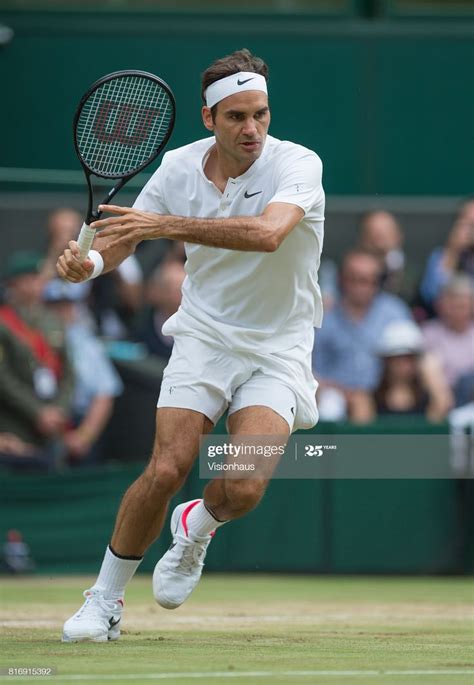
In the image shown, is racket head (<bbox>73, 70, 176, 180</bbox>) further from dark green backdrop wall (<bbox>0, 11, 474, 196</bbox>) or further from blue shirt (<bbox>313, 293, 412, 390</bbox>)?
dark green backdrop wall (<bbox>0, 11, 474, 196</bbox>)

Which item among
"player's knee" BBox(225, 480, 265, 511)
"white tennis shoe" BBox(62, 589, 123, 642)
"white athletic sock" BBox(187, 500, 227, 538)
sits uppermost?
"player's knee" BBox(225, 480, 265, 511)

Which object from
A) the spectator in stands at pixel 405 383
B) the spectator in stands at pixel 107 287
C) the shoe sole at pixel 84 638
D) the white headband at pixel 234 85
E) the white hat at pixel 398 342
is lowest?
the spectator in stands at pixel 405 383

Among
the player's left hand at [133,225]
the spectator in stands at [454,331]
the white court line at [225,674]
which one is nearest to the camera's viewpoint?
the white court line at [225,674]

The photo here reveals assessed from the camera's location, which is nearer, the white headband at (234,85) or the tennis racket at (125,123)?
the white headband at (234,85)

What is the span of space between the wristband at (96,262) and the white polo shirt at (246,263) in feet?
1.46

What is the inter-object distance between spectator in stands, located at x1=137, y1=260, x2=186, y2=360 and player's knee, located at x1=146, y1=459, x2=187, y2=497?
454cm

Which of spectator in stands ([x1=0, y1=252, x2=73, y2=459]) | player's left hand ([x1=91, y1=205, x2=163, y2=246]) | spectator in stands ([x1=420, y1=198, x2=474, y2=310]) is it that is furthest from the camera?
spectator in stands ([x1=420, y1=198, x2=474, y2=310])

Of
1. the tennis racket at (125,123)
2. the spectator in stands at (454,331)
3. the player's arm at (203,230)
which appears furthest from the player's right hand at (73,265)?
the spectator in stands at (454,331)

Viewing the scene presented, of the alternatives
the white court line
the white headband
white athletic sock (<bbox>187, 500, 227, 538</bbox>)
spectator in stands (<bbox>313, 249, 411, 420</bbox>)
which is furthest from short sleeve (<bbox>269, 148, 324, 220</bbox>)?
spectator in stands (<bbox>313, 249, 411, 420</bbox>)

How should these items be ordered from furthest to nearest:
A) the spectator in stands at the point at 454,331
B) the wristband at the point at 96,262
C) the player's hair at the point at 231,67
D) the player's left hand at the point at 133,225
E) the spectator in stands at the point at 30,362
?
1. the spectator in stands at the point at 454,331
2. the spectator in stands at the point at 30,362
3. the player's hair at the point at 231,67
4. the wristband at the point at 96,262
5. the player's left hand at the point at 133,225

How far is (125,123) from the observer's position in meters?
6.71

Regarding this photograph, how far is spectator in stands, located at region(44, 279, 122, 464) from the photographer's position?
1079 centimetres

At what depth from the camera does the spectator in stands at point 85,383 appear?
10.8 meters

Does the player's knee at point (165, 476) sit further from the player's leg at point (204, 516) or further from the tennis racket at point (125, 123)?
the tennis racket at point (125, 123)
